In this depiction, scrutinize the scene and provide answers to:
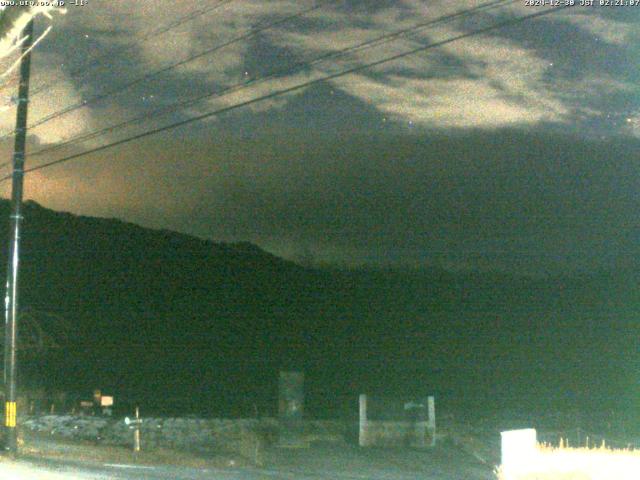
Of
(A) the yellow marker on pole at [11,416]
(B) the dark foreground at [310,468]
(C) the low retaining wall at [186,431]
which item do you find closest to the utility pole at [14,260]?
(A) the yellow marker on pole at [11,416]

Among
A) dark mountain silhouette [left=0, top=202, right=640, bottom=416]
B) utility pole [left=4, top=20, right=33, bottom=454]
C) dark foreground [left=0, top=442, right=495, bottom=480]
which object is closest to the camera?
dark foreground [left=0, top=442, right=495, bottom=480]

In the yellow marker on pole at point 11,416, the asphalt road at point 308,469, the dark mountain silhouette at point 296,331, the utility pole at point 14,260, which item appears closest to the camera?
the asphalt road at point 308,469

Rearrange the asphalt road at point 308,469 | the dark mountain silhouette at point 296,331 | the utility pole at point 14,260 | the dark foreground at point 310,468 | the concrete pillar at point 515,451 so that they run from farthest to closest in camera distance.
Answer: the dark mountain silhouette at point 296,331
the utility pole at point 14,260
the dark foreground at point 310,468
the asphalt road at point 308,469
the concrete pillar at point 515,451

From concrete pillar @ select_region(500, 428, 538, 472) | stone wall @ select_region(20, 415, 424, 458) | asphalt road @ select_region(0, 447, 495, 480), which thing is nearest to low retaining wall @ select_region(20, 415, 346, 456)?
stone wall @ select_region(20, 415, 424, 458)

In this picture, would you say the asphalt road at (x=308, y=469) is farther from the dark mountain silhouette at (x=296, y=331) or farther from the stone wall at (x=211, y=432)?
the dark mountain silhouette at (x=296, y=331)

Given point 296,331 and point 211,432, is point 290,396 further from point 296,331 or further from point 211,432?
point 296,331

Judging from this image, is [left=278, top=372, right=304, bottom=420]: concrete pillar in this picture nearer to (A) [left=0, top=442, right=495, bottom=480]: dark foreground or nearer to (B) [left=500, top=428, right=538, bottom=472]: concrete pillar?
(A) [left=0, top=442, right=495, bottom=480]: dark foreground

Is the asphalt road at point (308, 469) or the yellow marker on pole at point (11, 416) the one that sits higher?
the yellow marker on pole at point (11, 416)

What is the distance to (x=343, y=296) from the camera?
71.9m

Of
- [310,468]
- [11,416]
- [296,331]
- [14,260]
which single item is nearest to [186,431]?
[310,468]

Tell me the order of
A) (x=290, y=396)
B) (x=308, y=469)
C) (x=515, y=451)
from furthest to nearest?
(x=290, y=396)
(x=308, y=469)
(x=515, y=451)

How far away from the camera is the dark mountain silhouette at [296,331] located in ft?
167

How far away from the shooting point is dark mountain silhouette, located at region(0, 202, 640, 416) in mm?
51000

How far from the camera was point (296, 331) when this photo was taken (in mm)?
65750
